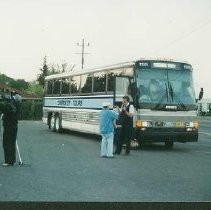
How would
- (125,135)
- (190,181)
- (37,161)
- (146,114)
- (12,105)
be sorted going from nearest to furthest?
(190,181) < (12,105) < (37,161) < (125,135) < (146,114)

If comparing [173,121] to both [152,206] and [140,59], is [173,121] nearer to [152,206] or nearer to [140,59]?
[140,59]

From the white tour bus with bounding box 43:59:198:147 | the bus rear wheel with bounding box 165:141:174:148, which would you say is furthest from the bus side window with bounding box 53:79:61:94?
the bus rear wheel with bounding box 165:141:174:148

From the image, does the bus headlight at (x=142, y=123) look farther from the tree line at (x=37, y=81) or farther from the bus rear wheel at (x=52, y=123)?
the tree line at (x=37, y=81)

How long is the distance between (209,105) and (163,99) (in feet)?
335

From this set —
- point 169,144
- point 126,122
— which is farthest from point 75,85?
point 126,122

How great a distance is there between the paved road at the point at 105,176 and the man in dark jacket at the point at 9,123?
0.37m

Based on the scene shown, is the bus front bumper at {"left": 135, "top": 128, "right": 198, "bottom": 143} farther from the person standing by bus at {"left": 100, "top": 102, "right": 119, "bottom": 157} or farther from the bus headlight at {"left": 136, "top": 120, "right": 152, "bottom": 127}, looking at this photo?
the person standing by bus at {"left": 100, "top": 102, "right": 119, "bottom": 157}

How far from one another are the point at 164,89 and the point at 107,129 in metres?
3.93

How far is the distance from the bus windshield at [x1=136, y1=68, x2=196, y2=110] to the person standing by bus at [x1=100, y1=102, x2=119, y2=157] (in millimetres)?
2796

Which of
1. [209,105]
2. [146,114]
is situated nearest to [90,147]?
[146,114]

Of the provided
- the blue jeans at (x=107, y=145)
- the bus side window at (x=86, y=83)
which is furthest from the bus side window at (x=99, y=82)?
the blue jeans at (x=107, y=145)

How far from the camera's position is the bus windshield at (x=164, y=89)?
21.4 m

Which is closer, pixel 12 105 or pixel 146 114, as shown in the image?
pixel 12 105

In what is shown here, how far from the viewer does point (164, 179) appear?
13.4 m
